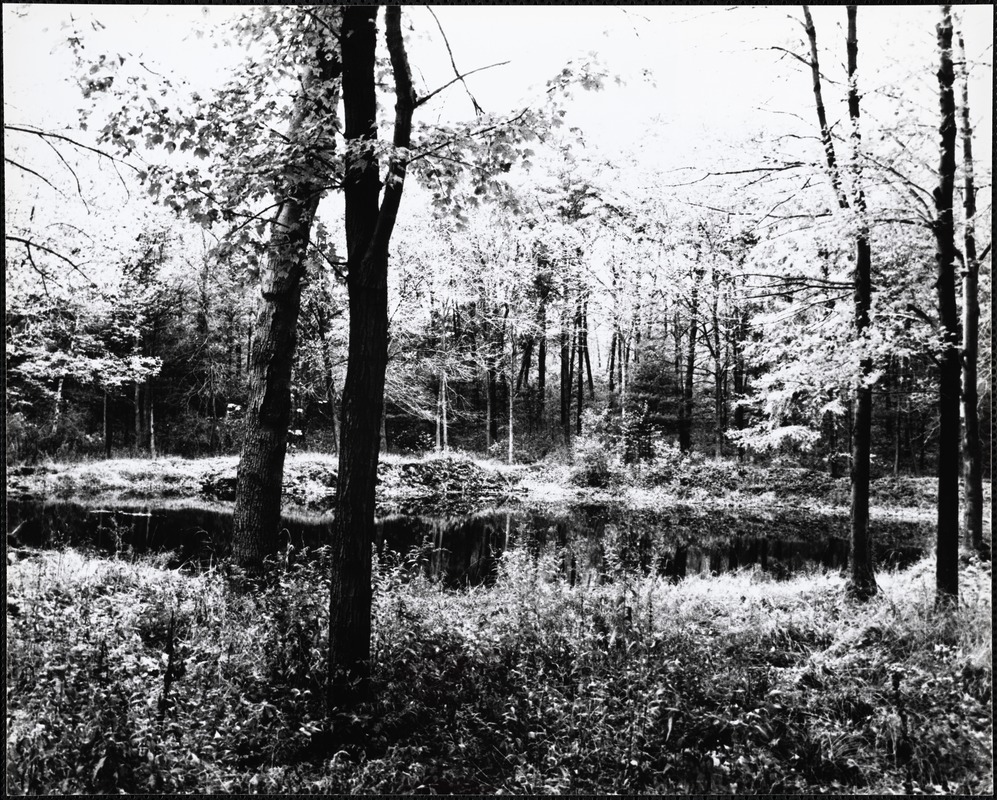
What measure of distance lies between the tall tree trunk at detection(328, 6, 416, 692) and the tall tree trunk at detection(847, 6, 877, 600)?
3.93 meters

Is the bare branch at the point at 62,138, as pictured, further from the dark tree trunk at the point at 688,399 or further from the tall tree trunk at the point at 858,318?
the dark tree trunk at the point at 688,399

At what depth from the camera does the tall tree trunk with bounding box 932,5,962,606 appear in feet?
15.8

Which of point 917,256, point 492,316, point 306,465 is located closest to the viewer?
point 917,256

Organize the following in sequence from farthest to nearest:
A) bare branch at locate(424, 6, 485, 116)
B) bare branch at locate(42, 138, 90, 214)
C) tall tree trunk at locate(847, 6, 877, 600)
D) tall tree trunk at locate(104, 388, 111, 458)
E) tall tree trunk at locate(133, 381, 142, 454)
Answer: tall tree trunk at locate(133, 381, 142, 454), tall tree trunk at locate(104, 388, 111, 458), tall tree trunk at locate(847, 6, 877, 600), bare branch at locate(42, 138, 90, 214), bare branch at locate(424, 6, 485, 116)

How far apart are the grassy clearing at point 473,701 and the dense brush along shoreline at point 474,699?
0.01 meters

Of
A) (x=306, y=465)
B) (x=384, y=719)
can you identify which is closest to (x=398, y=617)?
(x=384, y=719)

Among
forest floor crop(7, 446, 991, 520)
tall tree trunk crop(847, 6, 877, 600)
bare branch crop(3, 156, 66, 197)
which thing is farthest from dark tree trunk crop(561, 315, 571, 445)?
bare branch crop(3, 156, 66, 197)

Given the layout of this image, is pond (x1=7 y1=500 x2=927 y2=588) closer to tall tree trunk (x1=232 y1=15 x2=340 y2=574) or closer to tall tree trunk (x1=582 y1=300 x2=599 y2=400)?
tall tree trunk (x1=232 y1=15 x2=340 y2=574)

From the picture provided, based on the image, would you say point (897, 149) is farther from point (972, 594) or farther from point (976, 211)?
point (972, 594)

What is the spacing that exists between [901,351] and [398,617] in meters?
4.88

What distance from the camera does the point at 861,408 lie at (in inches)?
251

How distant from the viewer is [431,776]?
3.23 m

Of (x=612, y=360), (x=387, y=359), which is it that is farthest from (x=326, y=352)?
(x=387, y=359)

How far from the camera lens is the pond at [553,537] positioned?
7.52 metres
